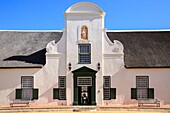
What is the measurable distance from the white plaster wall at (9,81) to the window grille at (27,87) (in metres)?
0.30

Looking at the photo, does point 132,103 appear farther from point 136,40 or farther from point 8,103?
point 8,103

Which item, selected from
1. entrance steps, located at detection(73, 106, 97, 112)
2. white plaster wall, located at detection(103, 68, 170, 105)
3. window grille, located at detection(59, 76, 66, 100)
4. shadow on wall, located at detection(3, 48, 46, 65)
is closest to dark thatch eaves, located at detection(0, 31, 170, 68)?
shadow on wall, located at detection(3, 48, 46, 65)

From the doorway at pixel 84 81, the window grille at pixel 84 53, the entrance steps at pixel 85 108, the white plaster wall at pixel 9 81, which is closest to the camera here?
the entrance steps at pixel 85 108

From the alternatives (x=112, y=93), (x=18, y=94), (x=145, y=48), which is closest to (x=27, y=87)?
(x=18, y=94)

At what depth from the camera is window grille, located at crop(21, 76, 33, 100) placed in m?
25.2

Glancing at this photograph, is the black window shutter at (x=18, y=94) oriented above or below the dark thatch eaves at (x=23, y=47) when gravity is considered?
below

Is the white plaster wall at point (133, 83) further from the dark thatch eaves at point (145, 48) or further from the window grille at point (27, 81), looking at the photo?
the window grille at point (27, 81)

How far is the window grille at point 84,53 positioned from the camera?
25.6 m

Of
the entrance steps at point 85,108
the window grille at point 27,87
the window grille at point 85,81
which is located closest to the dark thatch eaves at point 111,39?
the window grille at point 27,87

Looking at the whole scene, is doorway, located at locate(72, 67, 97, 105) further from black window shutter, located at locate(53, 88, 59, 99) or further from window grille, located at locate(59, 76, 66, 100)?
black window shutter, located at locate(53, 88, 59, 99)

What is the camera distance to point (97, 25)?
84.9ft

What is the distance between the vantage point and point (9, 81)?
25188mm

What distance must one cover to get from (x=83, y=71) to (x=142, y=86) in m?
4.54

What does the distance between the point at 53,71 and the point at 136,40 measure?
288 inches
